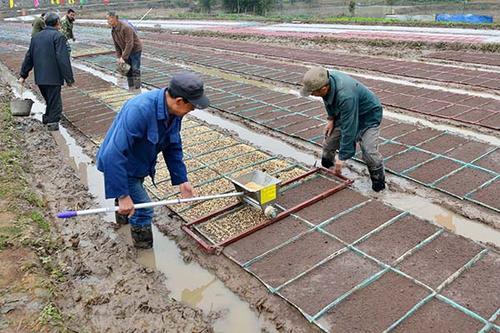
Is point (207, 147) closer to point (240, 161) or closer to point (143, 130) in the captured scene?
point (240, 161)

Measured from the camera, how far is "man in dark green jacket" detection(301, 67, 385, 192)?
3637 millimetres

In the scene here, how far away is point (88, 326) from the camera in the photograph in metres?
2.84

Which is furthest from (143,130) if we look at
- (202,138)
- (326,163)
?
(202,138)

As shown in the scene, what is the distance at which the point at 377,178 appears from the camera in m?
4.30

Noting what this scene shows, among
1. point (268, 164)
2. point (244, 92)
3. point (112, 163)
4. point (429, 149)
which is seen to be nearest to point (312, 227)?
point (268, 164)

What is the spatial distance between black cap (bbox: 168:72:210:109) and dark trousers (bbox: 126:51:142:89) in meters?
6.25

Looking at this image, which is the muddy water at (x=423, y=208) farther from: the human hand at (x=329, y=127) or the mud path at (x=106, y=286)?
the mud path at (x=106, y=286)

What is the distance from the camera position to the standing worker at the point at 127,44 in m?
7.73

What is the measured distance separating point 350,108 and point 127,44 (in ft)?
18.5

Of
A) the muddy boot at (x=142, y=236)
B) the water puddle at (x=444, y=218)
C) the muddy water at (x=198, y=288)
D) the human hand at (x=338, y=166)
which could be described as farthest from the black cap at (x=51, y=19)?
the water puddle at (x=444, y=218)

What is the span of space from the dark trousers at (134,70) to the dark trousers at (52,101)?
233 cm

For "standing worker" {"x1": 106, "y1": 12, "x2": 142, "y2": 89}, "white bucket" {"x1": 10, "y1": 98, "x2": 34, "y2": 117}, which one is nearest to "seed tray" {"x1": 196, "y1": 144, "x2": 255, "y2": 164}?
"white bucket" {"x1": 10, "y1": 98, "x2": 34, "y2": 117}

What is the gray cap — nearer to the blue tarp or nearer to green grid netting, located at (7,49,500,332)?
green grid netting, located at (7,49,500,332)

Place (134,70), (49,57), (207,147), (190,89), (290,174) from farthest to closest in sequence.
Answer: (134,70), (49,57), (207,147), (290,174), (190,89)
